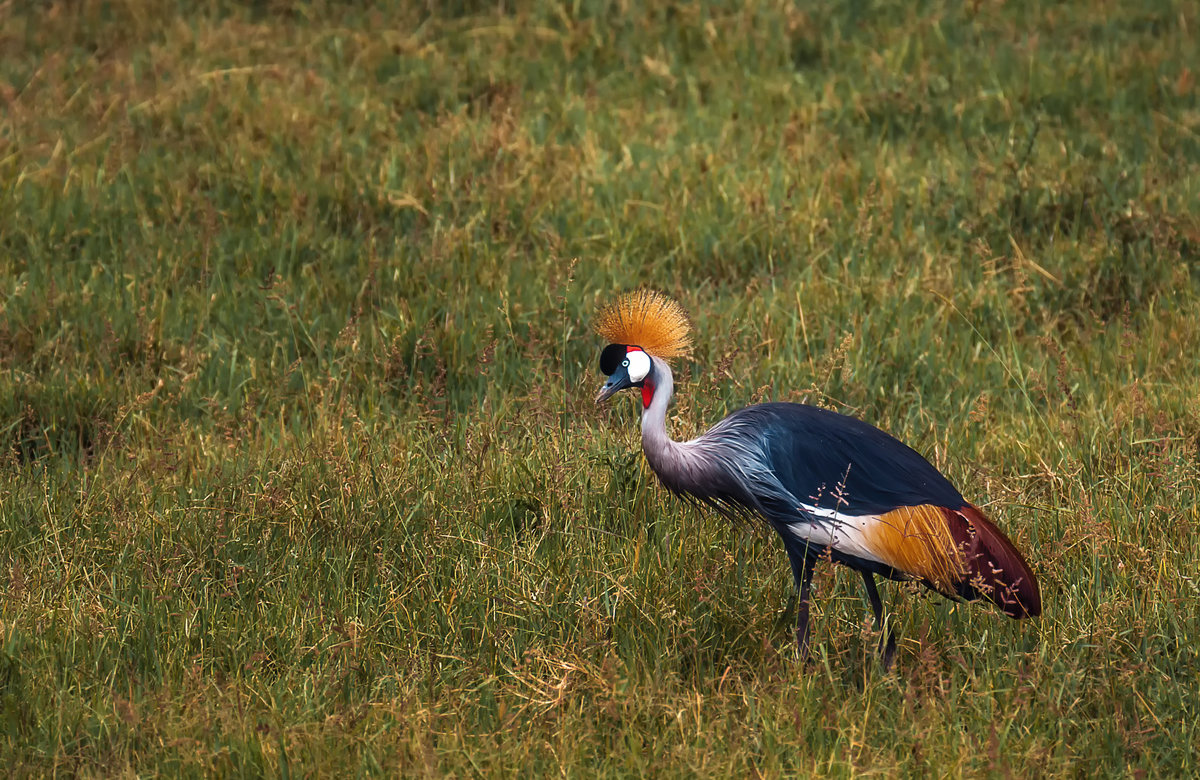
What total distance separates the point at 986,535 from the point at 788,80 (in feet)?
15.9

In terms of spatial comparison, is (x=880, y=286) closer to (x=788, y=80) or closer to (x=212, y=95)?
(x=788, y=80)

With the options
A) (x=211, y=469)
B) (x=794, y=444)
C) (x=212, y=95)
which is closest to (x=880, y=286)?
(x=794, y=444)

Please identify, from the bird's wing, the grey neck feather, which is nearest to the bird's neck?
the grey neck feather

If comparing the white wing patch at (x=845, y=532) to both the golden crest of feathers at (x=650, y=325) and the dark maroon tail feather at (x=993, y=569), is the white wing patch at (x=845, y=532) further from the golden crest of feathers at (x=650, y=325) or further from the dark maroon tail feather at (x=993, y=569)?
the golden crest of feathers at (x=650, y=325)

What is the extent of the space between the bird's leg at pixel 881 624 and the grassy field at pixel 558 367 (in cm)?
8

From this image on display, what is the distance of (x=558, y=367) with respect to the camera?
18.6ft

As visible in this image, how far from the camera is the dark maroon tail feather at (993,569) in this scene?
357 cm

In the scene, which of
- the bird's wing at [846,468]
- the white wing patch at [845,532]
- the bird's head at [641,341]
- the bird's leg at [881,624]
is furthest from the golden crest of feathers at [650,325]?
the bird's leg at [881,624]

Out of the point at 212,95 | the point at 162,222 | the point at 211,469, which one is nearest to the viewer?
the point at 211,469

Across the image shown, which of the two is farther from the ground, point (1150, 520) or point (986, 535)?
point (986, 535)

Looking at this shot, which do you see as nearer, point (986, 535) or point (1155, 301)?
point (986, 535)

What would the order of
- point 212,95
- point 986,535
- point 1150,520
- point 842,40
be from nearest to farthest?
point 986,535 < point 1150,520 < point 212,95 < point 842,40

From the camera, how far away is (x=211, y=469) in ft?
15.8

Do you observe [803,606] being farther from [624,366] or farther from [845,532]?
[624,366]
